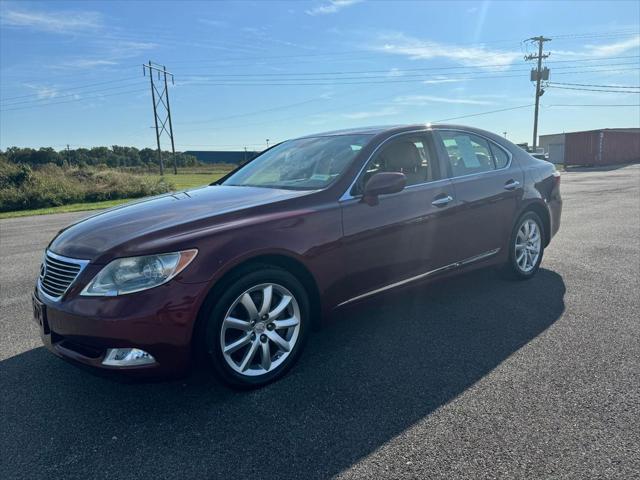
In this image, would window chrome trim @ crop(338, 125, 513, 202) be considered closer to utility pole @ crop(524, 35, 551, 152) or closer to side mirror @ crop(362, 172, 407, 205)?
side mirror @ crop(362, 172, 407, 205)

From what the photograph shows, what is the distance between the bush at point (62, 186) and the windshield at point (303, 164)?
18.9 meters

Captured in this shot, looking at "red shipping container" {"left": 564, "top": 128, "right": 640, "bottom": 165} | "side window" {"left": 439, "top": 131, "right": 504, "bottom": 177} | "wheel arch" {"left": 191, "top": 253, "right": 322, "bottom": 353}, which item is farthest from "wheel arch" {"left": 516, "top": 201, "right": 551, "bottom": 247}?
"red shipping container" {"left": 564, "top": 128, "right": 640, "bottom": 165}

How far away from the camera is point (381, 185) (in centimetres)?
338

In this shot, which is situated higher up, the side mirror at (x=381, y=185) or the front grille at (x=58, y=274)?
the side mirror at (x=381, y=185)

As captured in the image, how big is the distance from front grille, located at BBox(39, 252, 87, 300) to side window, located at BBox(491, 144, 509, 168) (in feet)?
12.5

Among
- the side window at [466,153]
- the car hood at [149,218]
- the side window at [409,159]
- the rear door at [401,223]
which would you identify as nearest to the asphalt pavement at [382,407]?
the rear door at [401,223]

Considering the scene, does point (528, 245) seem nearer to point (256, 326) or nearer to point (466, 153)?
point (466, 153)

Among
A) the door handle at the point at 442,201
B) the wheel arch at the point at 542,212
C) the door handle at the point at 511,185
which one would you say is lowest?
the wheel arch at the point at 542,212

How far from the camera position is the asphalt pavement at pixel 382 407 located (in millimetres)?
2291

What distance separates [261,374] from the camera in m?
2.99

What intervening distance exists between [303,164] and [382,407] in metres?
2.15

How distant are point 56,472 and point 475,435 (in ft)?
6.89

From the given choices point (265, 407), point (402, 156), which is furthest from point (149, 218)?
point (402, 156)

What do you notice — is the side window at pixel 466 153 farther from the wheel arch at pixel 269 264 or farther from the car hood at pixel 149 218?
the wheel arch at pixel 269 264
